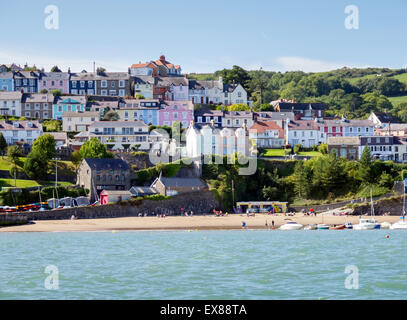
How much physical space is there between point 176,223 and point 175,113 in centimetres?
3735

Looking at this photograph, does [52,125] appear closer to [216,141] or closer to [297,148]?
[216,141]

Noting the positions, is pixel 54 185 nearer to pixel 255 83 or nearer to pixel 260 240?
pixel 260 240

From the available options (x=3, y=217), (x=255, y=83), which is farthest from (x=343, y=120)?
(x=3, y=217)

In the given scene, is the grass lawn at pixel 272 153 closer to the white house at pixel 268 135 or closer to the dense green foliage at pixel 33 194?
the white house at pixel 268 135

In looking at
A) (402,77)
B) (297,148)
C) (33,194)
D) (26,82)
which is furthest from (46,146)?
(402,77)

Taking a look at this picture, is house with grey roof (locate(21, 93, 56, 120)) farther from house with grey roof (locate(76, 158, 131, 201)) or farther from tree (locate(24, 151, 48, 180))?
house with grey roof (locate(76, 158, 131, 201))

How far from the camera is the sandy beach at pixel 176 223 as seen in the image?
172 ft

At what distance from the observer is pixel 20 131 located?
80250mm

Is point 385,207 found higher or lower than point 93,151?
lower

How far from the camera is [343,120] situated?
89438 millimetres

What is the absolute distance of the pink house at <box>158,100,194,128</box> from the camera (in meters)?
91.2

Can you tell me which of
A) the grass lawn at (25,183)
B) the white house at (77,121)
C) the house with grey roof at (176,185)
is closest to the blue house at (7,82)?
the white house at (77,121)

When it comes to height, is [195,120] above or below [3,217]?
above
